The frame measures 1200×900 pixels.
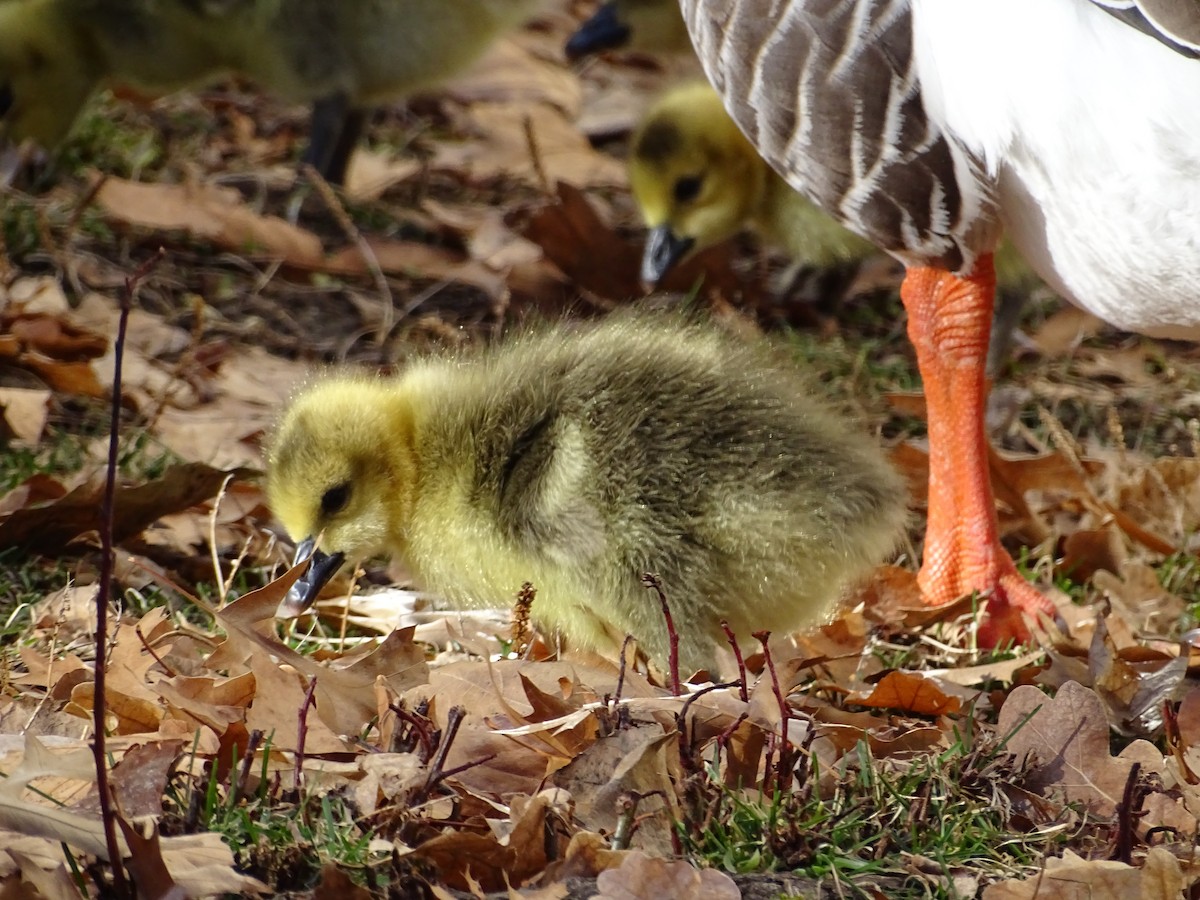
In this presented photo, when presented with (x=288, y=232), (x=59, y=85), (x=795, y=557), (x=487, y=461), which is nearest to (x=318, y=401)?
(x=487, y=461)

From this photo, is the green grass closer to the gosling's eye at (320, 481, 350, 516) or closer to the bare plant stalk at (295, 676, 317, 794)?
the bare plant stalk at (295, 676, 317, 794)

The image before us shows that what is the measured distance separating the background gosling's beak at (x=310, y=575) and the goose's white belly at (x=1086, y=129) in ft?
4.26

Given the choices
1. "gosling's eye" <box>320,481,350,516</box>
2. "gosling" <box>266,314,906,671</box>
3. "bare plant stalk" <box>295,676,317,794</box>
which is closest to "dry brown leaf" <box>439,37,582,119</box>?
"gosling" <box>266,314,906,671</box>

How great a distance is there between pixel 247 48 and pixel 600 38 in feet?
4.70

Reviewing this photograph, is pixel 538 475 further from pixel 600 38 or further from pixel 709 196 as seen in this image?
pixel 600 38

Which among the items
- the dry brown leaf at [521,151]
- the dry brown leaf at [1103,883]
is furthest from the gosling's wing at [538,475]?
the dry brown leaf at [521,151]

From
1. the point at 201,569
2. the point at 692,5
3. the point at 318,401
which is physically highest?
the point at 692,5

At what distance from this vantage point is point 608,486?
8.61 ft

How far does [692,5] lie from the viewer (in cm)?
309

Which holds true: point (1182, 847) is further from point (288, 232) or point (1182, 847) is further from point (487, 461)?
point (288, 232)

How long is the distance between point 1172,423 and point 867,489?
2.06 m

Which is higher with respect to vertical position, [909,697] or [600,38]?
[600,38]

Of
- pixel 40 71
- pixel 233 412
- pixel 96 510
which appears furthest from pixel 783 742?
pixel 40 71

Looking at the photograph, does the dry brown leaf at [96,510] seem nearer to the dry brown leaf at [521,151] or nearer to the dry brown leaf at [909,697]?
the dry brown leaf at [909,697]
